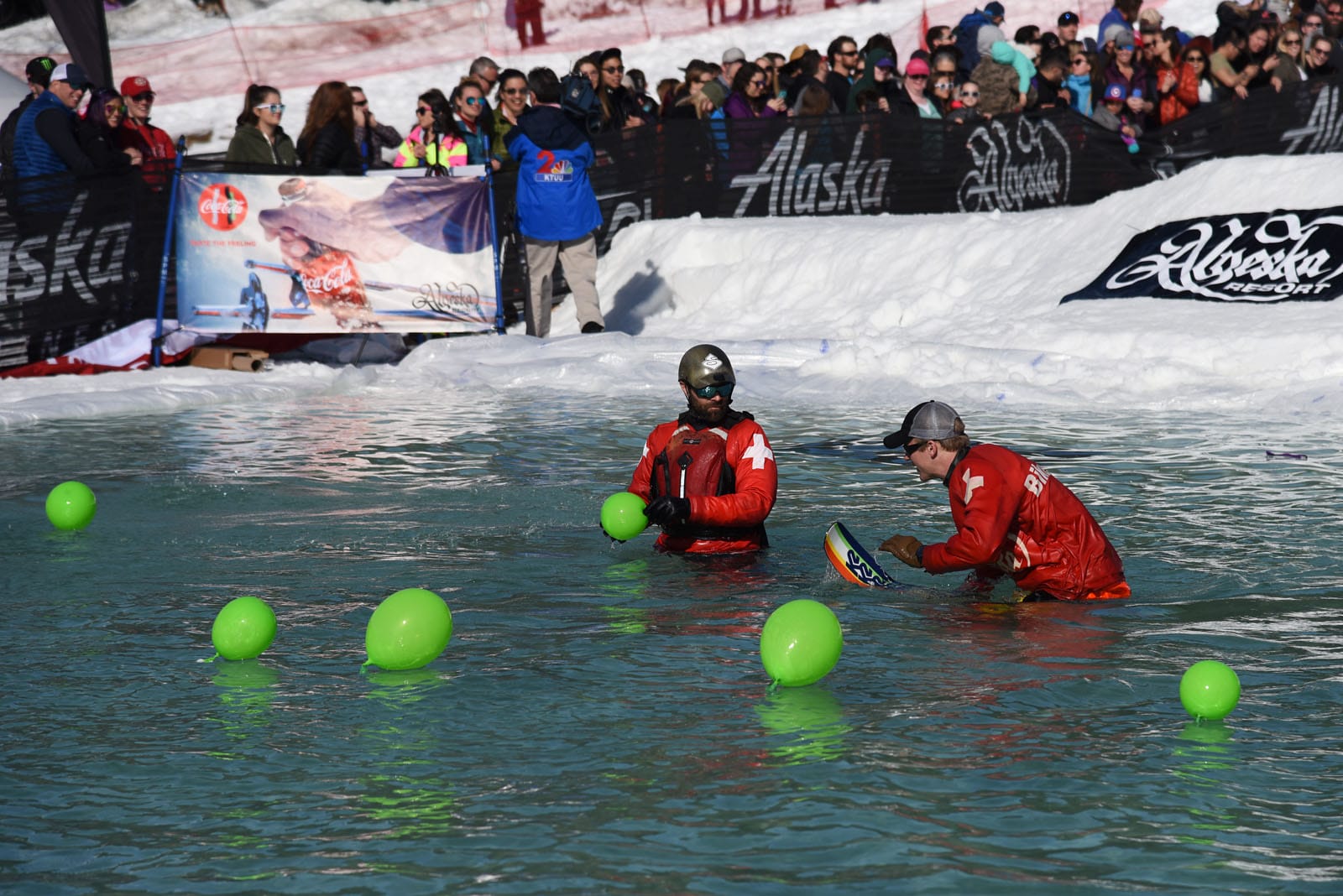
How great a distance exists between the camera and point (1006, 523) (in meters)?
7.41

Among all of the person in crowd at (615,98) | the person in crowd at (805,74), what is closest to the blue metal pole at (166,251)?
the person in crowd at (615,98)

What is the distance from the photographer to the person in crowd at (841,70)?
Result: 65.5 ft

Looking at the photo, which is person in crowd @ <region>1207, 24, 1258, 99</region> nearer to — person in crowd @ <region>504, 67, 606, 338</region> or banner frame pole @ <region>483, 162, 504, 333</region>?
person in crowd @ <region>504, 67, 606, 338</region>

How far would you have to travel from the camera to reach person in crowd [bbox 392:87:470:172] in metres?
17.4

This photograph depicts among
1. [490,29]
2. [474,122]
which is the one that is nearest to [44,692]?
[474,122]

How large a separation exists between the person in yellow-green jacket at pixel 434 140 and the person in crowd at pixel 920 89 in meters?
5.49

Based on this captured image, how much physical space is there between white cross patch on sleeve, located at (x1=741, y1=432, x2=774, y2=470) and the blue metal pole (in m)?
9.14

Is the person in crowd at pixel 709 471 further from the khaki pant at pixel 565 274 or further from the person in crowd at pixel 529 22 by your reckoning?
the person in crowd at pixel 529 22

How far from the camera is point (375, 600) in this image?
7973mm

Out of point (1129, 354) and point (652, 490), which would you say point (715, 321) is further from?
point (652, 490)

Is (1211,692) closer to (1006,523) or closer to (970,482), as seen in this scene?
(1006,523)

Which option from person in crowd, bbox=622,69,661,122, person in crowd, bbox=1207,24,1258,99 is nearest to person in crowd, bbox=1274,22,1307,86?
person in crowd, bbox=1207,24,1258,99

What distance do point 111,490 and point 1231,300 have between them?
1045 cm

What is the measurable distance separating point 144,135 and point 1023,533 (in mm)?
12006
